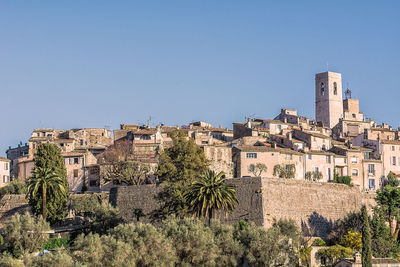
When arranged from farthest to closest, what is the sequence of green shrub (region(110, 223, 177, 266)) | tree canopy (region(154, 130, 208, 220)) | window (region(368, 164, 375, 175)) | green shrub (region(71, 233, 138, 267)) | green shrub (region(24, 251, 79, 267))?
window (region(368, 164, 375, 175)) < tree canopy (region(154, 130, 208, 220)) < green shrub (region(110, 223, 177, 266)) < green shrub (region(71, 233, 138, 267)) < green shrub (region(24, 251, 79, 267))

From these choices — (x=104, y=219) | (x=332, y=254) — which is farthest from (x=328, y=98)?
(x=104, y=219)

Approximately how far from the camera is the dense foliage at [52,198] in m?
69.9

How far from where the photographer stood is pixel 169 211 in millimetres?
66375

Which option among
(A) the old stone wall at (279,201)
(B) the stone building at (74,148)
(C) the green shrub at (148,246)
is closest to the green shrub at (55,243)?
(A) the old stone wall at (279,201)

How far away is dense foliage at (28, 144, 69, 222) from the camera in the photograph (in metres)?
69.9

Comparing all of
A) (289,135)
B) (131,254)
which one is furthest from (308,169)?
(131,254)

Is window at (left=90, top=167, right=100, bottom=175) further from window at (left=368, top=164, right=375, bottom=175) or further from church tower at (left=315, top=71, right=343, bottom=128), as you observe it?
church tower at (left=315, top=71, right=343, bottom=128)

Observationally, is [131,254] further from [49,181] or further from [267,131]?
[267,131]

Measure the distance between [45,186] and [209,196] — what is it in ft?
54.1

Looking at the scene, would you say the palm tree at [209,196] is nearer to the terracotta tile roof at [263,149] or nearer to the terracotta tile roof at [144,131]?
the terracotta tile roof at [263,149]

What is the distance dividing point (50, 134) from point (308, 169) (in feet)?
132

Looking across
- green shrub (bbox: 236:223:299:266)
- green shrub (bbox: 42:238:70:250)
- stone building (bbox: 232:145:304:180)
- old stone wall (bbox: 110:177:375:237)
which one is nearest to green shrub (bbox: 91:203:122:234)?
green shrub (bbox: 42:238:70:250)

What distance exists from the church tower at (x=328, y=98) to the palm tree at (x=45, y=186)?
192 ft

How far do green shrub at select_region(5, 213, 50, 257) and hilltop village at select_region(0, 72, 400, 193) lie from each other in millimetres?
19089
